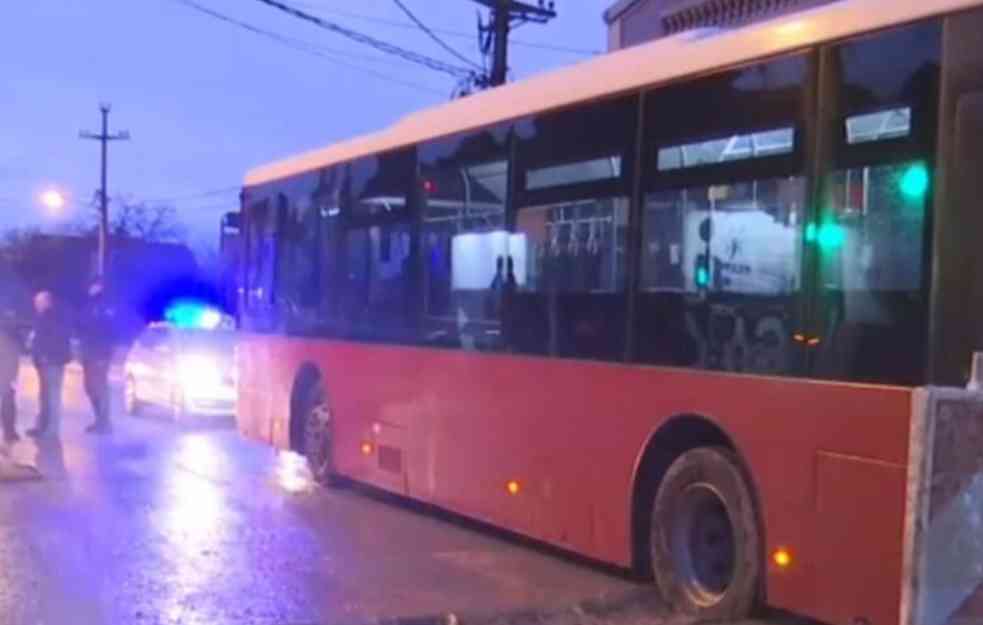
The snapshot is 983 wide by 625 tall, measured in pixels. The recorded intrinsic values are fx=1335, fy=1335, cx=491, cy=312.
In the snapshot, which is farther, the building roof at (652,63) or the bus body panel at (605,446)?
the building roof at (652,63)

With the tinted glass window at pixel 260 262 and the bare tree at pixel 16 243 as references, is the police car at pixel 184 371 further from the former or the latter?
the bare tree at pixel 16 243

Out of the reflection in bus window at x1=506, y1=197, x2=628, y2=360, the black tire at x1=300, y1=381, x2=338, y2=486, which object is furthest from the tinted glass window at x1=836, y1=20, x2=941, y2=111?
the black tire at x1=300, y1=381, x2=338, y2=486

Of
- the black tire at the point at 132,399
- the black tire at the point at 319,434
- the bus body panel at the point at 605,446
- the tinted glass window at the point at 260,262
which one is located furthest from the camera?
the black tire at the point at 132,399

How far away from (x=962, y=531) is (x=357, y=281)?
26.4 feet

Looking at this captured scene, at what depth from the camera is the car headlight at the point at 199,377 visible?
20453 mm

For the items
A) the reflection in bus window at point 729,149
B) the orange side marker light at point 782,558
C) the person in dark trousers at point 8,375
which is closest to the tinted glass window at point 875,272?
the reflection in bus window at point 729,149

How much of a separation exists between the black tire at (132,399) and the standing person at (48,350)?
5315 millimetres

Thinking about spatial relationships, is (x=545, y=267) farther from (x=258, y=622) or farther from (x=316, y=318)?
(x=316, y=318)

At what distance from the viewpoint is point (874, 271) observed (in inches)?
252

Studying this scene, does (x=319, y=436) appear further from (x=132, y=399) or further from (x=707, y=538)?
(x=132, y=399)

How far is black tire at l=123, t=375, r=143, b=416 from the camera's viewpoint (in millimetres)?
22656

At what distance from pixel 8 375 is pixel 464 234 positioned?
7.58m

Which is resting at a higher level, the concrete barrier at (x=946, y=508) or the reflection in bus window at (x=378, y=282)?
the reflection in bus window at (x=378, y=282)

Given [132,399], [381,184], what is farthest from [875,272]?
[132,399]
